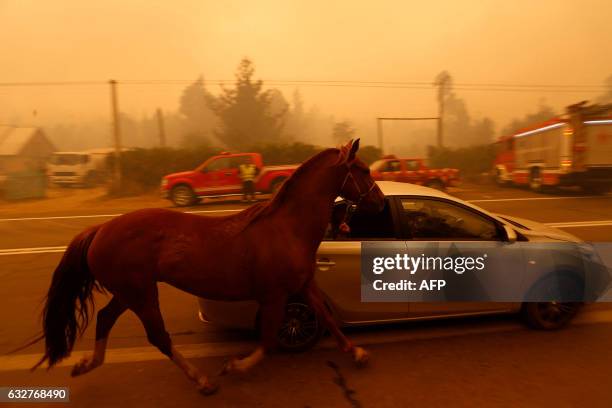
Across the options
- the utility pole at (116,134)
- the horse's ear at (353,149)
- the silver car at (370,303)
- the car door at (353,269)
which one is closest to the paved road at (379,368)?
the silver car at (370,303)

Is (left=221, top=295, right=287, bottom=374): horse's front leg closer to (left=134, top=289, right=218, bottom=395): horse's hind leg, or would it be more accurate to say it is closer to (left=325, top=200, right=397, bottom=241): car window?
(left=134, top=289, right=218, bottom=395): horse's hind leg

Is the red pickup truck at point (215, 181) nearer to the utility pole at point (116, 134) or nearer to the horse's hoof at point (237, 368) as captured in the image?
the utility pole at point (116, 134)

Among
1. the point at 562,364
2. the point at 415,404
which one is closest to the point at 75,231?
the point at 415,404

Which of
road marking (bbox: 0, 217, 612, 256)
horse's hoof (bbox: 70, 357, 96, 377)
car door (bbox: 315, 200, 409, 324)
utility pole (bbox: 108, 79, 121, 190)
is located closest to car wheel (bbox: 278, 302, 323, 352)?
car door (bbox: 315, 200, 409, 324)

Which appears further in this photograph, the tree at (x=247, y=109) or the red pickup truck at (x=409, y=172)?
the tree at (x=247, y=109)

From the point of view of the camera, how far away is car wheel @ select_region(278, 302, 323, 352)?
141 inches

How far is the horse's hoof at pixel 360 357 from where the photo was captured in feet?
10.9

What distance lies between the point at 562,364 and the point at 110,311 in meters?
3.93

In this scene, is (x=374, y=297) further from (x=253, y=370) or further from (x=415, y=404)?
(x=253, y=370)

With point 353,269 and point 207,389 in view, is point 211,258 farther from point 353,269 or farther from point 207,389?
point 353,269

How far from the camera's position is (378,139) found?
24.1 metres

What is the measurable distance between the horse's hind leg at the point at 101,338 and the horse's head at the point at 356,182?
6.97 ft

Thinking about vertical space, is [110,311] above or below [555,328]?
above

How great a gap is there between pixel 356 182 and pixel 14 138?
92.3 ft
